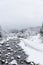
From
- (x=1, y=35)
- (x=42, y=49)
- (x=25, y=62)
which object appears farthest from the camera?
(x=1, y=35)

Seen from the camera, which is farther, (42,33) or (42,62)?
(42,33)

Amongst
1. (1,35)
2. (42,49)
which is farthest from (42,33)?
(1,35)

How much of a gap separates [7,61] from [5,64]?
2.88 ft

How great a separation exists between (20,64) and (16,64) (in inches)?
17.3

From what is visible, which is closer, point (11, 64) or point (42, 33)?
point (11, 64)

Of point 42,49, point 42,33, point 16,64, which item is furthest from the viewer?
point 42,33

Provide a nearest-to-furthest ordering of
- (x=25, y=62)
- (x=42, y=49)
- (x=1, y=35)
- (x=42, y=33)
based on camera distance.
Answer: (x=25, y=62)
(x=42, y=49)
(x=42, y=33)
(x=1, y=35)

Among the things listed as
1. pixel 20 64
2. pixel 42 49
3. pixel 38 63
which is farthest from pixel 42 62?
pixel 42 49

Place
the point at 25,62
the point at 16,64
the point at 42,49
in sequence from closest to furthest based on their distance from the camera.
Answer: the point at 16,64
the point at 25,62
the point at 42,49

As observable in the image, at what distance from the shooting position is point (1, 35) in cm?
4516

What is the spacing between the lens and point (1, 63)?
46.7ft

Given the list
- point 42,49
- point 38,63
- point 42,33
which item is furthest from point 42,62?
point 42,33

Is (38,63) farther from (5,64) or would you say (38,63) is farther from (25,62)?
(5,64)

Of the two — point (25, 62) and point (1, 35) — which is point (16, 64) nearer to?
point (25, 62)
